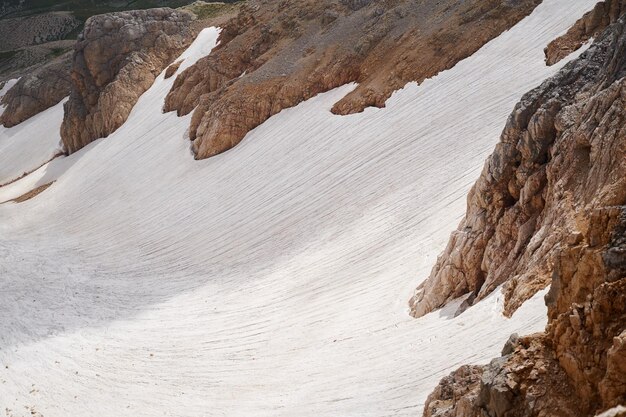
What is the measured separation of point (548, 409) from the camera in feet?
26.5

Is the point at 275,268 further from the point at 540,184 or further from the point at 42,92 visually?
the point at 42,92

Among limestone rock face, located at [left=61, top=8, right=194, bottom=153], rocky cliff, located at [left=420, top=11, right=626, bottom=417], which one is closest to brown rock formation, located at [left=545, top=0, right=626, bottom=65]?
rocky cliff, located at [left=420, top=11, right=626, bottom=417]

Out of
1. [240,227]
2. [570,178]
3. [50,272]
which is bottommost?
[240,227]

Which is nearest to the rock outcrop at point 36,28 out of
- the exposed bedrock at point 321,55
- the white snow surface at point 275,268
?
the exposed bedrock at point 321,55

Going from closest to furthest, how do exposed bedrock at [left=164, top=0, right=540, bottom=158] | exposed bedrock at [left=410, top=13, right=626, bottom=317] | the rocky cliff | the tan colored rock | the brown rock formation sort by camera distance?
the rocky cliff → the tan colored rock → exposed bedrock at [left=410, top=13, right=626, bottom=317] → the brown rock formation → exposed bedrock at [left=164, top=0, right=540, bottom=158]

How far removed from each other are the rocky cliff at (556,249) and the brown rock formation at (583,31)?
374 inches

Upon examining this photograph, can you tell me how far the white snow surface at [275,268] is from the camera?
15625mm

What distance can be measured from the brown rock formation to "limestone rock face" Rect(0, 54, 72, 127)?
48504 millimetres

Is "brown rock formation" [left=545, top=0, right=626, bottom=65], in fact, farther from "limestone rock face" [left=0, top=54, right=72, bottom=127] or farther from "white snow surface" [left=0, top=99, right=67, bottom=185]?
"limestone rock face" [left=0, top=54, right=72, bottom=127]

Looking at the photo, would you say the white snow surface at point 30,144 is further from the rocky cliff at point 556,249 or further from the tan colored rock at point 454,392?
the tan colored rock at point 454,392

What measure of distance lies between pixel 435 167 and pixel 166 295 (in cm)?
1150

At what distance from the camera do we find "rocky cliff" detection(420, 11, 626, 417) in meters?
8.07

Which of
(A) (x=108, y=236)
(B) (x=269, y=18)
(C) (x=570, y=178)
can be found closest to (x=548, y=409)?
Result: (C) (x=570, y=178)

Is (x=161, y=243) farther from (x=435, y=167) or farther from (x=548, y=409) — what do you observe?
(x=548, y=409)
